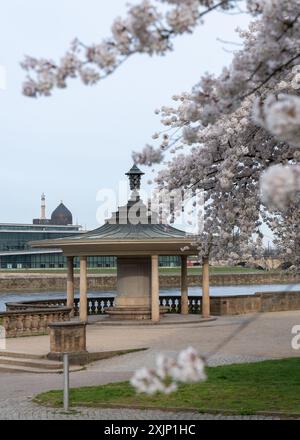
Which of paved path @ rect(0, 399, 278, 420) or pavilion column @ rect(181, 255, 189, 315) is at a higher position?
pavilion column @ rect(181, 255, 189, 315)

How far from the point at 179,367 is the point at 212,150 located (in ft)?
28.0

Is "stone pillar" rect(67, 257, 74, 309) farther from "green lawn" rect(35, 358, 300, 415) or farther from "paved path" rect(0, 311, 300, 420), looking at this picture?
"green lawn" rect(35, 358, 300, 415)

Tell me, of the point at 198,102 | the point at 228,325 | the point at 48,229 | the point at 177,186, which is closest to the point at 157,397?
the point at 177,186

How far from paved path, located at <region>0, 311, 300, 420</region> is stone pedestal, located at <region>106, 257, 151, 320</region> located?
1829mm

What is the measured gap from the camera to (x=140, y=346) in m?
20.5

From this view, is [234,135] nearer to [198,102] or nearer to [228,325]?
[198,102]

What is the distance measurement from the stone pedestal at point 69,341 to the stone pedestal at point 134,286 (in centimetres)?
974

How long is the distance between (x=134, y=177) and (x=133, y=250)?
3386 millimetres

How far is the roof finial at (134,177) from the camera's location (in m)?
28.7

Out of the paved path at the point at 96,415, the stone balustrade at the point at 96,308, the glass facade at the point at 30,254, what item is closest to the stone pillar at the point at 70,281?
the stone balustrade at the point at 96,308

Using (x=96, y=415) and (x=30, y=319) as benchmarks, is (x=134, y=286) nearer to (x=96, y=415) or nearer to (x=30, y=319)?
(x=30, y=319)

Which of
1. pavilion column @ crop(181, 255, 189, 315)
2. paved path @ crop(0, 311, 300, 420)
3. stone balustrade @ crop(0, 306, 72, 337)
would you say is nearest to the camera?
paved path @ crop(0, 311, 300, 420)

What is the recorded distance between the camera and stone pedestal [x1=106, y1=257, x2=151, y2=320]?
2823 centimetres

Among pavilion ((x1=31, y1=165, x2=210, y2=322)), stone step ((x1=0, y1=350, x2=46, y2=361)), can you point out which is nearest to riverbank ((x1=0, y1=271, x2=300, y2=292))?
pavilion ((x1=31, y1=165, x2=210, y2=322))
